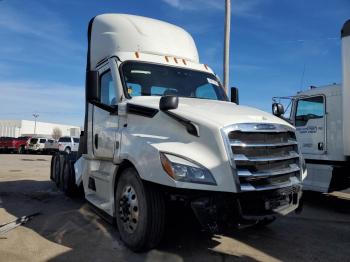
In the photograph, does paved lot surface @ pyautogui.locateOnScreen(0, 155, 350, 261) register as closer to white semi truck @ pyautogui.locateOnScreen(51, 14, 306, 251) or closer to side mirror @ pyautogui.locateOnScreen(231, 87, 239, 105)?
white semi truck @ pyautogui.locateOnScreen(51, 14, 306, 251)

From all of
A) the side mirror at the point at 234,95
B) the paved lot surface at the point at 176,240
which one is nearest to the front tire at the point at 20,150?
the paved lot surface at the point at 176,240

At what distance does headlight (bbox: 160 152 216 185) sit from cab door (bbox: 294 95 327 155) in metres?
5.73

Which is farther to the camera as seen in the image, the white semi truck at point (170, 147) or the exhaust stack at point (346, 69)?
the exhaust stack at point (346, 69)

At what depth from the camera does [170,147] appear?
463 cm

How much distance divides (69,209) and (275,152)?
15.2 ft

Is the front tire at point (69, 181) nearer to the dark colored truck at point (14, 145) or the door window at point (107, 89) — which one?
the door window at point (107, 89)

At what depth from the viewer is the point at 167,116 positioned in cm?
496

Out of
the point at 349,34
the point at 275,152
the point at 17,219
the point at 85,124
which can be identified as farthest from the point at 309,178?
the point at 17,219

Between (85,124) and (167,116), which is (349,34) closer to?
(167,116)

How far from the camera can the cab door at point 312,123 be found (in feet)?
30.8

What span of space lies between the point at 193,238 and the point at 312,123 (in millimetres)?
5250

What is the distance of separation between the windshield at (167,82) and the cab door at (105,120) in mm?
324

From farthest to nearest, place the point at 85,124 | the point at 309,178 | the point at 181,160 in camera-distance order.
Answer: the point at 309,178 → the point at 85,124 → the point at 181,160

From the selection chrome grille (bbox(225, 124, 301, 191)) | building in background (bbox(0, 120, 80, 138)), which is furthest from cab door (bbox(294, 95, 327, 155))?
building in background (bbox(0, 120, 80, 138))
